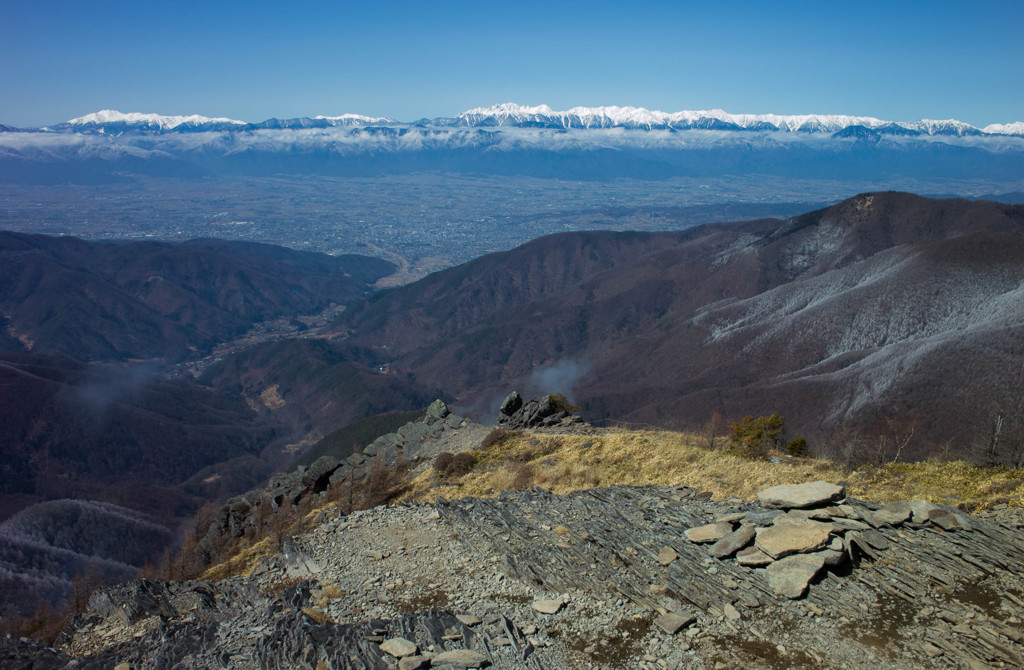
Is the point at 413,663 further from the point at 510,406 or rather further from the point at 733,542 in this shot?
the point at 510,406

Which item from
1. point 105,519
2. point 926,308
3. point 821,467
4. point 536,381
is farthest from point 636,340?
point 821,467

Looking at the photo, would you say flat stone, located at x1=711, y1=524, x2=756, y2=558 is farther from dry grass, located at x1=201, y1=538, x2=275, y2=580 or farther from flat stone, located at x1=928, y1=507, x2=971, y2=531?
dry grass, located at x1=201, y1=538, x2=275, y2=580

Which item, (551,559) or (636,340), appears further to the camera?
(636,340)

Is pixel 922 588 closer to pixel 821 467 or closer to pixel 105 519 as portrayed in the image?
pixel 821 467

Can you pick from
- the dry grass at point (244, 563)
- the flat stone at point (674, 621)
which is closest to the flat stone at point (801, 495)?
the flat stone at point (674, 621)

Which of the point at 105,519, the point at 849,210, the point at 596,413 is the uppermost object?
the point at 849,210

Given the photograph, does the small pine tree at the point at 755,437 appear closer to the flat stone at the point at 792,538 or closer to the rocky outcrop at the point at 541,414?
the flat stone at the point at 792,538
